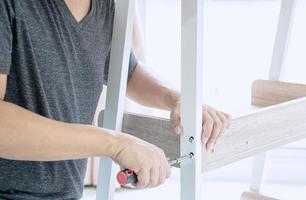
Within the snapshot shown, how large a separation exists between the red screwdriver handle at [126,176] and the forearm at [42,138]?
0.05 meters

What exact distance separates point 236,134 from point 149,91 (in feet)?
0.96

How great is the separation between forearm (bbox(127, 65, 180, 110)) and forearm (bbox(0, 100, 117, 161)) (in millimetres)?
301

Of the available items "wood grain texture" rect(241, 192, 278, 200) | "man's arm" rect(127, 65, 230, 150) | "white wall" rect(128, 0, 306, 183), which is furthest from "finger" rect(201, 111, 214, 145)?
"white wall" rect(128, 0, 306, 183)

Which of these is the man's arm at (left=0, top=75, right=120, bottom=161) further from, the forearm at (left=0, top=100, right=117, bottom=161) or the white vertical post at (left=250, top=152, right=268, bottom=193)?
the white vertical post at (left=250, top=152, right=268, bottom=193)

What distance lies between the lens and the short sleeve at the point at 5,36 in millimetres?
657

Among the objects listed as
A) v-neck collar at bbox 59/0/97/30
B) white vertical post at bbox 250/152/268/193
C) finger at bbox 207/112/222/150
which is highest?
v-neck collar at bbox 59/0/97/30

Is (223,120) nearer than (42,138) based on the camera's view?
No

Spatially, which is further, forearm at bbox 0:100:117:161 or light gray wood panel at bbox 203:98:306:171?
light gray wood panel at bbox 203:98:306:171

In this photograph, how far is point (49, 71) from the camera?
0.80 metres

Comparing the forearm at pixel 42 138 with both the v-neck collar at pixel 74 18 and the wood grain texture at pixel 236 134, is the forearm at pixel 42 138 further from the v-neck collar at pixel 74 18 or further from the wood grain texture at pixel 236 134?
the v-neck collar at pixel 74 18

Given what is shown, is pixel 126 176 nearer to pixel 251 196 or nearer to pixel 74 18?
pixel 74 18

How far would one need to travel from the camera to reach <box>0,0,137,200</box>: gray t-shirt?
2.42 ft

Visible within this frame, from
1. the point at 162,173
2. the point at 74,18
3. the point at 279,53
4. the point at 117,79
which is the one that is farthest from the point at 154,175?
the point at 279,53

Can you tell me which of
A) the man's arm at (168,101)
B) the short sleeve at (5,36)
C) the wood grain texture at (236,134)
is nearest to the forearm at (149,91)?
the man's arm at (168,101)
